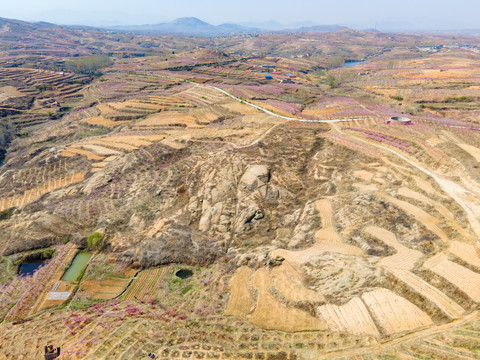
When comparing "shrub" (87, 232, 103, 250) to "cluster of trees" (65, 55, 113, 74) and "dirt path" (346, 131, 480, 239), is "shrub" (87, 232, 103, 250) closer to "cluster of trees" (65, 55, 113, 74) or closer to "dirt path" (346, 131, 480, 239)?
"dirt path" (346, 131, 480, 239)

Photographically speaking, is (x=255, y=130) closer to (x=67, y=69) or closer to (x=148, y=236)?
(x=148, y=236)

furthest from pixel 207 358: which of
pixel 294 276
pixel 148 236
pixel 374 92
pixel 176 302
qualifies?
pixel 374 92

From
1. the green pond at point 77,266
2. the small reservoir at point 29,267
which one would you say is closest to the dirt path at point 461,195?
the green pond at point 77,266

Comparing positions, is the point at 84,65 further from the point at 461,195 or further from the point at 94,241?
the point at 461,195

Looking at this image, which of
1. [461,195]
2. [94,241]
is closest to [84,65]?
[94,241]

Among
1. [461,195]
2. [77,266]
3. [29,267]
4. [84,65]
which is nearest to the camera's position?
[461,195]

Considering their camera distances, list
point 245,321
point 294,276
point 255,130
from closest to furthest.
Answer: point 245,321
point 294,276
point 255,130
